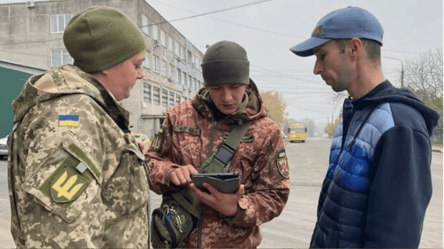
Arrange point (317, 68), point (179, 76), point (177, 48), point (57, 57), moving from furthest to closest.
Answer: point (179, 76), point (177, 48), point (57, 57), point (317, 68)

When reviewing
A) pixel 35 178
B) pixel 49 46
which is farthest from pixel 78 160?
pixel 49 46

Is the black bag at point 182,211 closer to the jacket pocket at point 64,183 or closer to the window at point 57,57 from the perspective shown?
the jacket pocket at point 64,183

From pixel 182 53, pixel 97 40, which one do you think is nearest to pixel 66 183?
pixel 97 40

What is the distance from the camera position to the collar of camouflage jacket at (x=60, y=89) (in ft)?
4.21

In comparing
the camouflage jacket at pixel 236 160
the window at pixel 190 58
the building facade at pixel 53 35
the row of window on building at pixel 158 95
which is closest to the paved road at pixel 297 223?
the camouflage jacket at pixel 236 160

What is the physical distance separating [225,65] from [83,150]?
116 cm

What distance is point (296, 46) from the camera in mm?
2068

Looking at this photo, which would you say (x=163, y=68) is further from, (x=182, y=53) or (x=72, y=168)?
(x=72, y=168)

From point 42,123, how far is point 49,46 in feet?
109

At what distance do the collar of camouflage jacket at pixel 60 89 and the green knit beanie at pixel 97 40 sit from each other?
0.07 meters

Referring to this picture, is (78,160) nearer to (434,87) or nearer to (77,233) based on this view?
(77,233)

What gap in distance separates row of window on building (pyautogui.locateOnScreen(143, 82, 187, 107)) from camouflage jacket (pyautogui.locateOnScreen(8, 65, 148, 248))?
104 feet

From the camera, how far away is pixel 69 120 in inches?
49.0

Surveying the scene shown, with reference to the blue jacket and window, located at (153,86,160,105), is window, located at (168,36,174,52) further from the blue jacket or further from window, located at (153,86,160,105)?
the blue jacket
